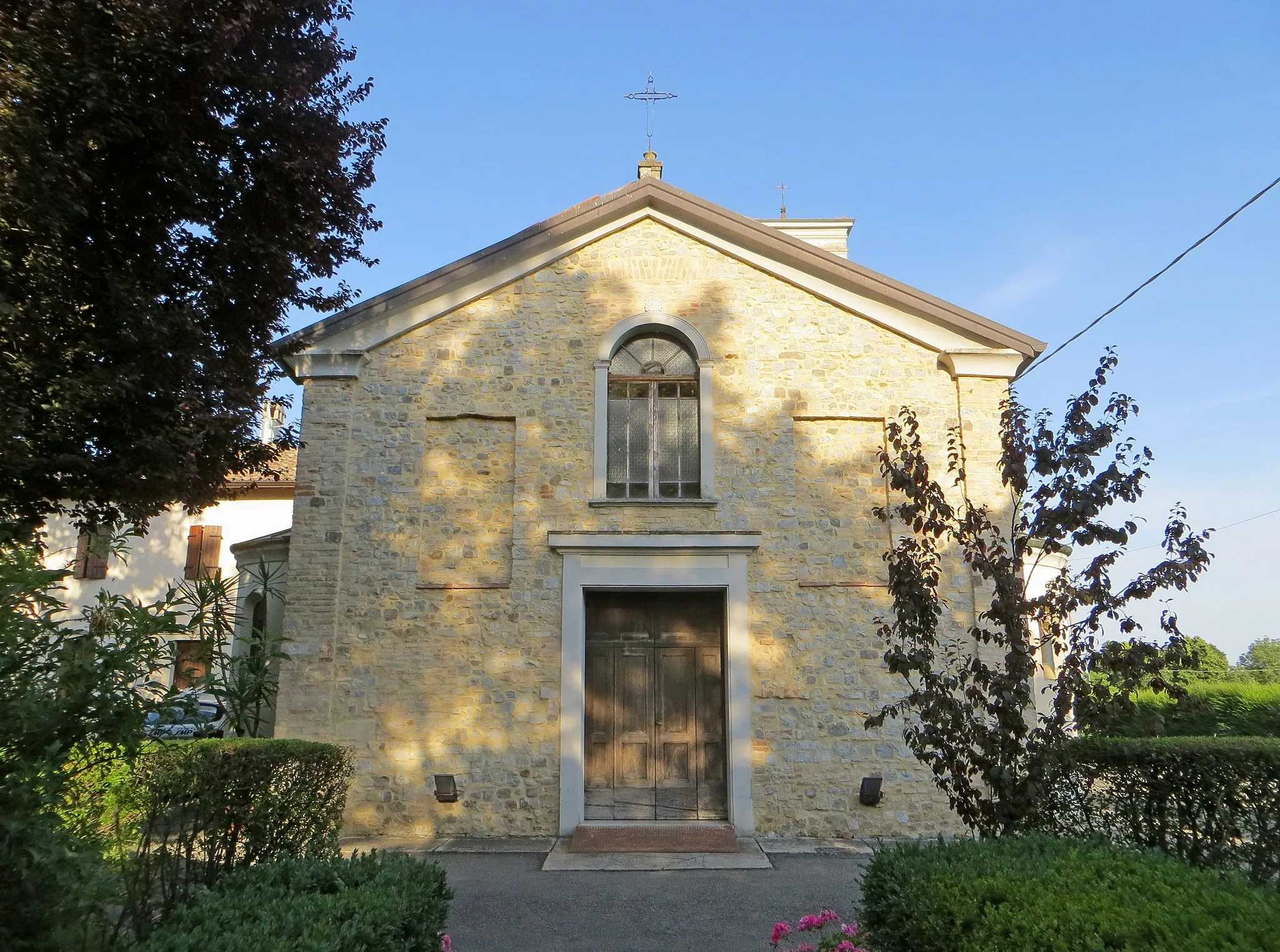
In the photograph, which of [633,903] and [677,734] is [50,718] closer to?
[633,903]

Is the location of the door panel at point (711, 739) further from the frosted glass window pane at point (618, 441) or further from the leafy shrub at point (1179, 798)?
the leafy shrub at point (1179, 798)

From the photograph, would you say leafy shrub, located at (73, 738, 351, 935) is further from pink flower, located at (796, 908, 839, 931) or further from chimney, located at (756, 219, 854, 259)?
chimney, located at (756, 219, 854, 259)

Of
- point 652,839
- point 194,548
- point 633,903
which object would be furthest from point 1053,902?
point 194,548

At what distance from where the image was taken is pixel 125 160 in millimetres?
7293

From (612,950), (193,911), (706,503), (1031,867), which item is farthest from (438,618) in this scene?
(1031,867)

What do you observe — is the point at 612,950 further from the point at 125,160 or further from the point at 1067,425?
the point at 125,160

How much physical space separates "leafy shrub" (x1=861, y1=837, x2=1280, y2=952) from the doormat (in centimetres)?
427

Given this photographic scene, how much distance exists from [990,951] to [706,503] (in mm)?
7085

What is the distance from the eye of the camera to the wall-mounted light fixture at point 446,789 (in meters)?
10.0

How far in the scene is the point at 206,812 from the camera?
6289 mm

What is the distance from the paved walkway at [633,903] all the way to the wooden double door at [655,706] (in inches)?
54.7

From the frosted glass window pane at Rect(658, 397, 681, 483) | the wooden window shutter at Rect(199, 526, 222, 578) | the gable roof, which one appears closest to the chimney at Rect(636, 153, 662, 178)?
the gable roof

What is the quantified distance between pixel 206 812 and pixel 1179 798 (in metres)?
6.50

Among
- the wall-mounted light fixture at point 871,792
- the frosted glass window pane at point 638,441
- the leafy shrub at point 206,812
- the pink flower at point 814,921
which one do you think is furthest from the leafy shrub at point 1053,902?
the frosted glass window pane at point 638,441
